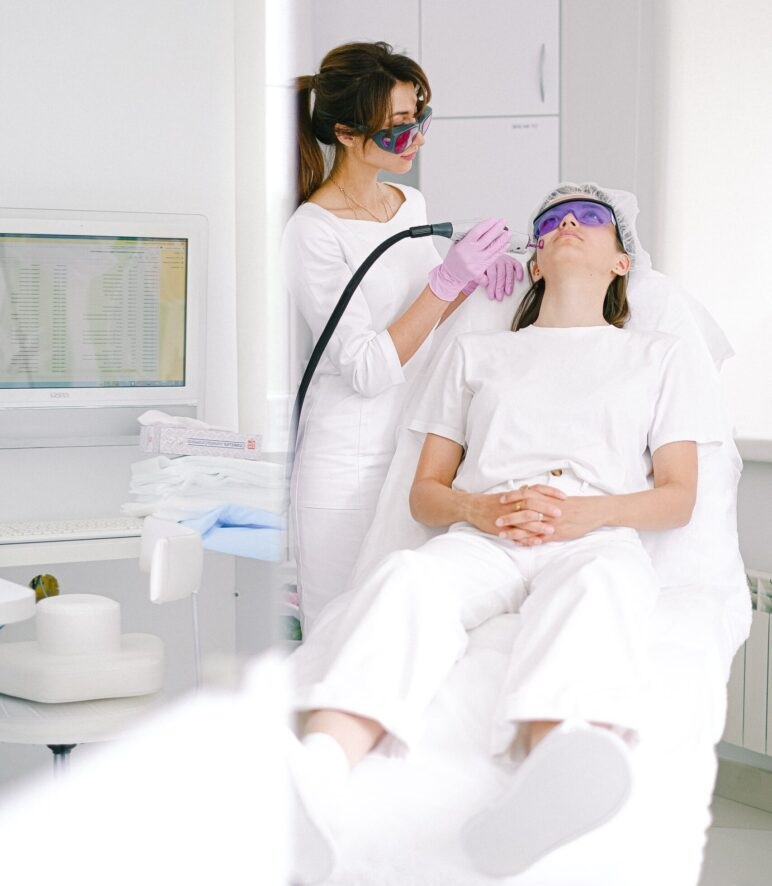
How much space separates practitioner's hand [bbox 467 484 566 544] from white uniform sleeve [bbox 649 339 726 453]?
17cm

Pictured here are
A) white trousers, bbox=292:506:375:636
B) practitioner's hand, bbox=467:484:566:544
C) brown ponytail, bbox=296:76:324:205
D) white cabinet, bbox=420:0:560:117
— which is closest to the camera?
practitioner's hand, bbox=467:484:566:544

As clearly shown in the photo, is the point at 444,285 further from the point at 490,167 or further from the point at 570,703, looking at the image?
the point at 490,167

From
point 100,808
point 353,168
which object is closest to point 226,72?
point 353,168

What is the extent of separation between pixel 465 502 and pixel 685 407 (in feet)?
0.98

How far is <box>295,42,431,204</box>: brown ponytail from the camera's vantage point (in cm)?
129

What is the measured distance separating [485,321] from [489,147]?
71 cm

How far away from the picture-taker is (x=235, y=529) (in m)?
1.56

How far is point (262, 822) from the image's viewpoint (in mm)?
875

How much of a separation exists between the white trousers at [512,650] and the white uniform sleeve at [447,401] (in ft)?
1.06

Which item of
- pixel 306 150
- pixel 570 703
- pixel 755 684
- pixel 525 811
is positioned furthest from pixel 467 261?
pixel 755 684

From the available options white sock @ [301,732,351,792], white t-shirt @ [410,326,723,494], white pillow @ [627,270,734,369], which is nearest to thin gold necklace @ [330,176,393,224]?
white t-shirt @ [410,326,723,494]

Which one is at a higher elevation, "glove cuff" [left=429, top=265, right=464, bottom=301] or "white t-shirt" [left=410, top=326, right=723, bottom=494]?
"glove cuff" [left=429, top=265, right=464, bottom=301]

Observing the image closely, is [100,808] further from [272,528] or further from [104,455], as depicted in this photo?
[104,455]

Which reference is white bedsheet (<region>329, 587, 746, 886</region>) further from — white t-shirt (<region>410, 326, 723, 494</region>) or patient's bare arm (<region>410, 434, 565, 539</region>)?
white t-shirt (<region>410, 326, 723, 494</region>)
